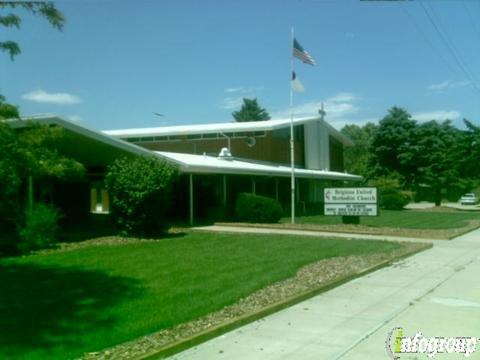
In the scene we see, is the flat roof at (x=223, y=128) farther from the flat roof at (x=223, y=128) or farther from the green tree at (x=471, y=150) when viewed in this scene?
the green tree at (x=471, y=150)

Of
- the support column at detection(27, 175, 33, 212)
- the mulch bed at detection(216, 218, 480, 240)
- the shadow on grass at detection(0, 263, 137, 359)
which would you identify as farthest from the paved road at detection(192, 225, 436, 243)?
the shadow on grass at detection(0, 263, 137, 359)

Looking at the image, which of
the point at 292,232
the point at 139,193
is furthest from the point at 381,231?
Answer: the point at 139,193

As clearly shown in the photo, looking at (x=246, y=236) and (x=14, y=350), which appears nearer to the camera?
(x=14, y=350)

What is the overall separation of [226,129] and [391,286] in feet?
102

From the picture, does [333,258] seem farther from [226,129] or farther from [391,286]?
[226,129]

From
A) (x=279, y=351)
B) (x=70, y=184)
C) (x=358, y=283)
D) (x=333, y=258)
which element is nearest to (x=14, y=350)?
(x=279, y=351)

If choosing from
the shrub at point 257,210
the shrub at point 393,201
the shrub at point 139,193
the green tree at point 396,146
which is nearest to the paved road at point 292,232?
the shrub at point 257,210

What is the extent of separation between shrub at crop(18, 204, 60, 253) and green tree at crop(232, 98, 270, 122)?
90.5 metres

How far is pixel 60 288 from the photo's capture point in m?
9.73

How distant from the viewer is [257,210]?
972 inches

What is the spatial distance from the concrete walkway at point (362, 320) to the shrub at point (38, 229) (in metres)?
8.18

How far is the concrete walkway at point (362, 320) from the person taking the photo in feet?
21.1

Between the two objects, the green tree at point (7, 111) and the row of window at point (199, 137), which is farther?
the row of window at point (199, 137)

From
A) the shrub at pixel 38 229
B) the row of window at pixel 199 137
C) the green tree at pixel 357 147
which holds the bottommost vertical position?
the shrub at pixel 38 229
